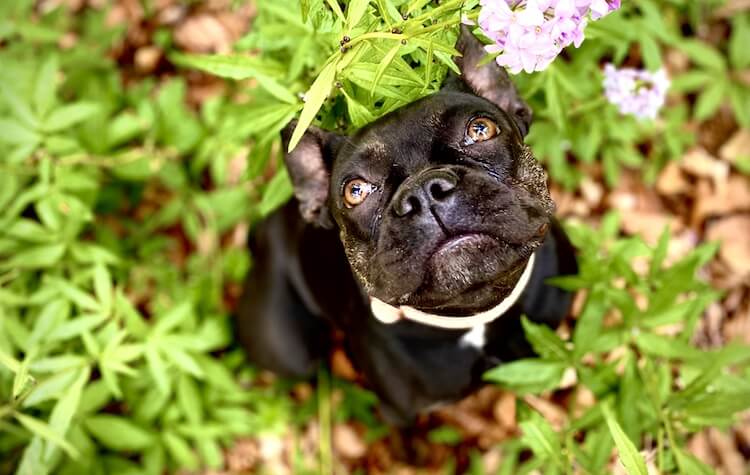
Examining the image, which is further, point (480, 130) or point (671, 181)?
point (671, 181)

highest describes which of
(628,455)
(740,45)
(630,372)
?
(628,455)

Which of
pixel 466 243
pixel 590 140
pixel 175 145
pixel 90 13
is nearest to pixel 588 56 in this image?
pixel 590 140

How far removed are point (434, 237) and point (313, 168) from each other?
850 millimetres

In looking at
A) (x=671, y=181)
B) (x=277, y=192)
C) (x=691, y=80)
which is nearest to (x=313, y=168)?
(x=277, y=192)

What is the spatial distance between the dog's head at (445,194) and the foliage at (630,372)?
550 mm

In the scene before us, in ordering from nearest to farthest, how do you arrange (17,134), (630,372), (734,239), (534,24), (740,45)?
(534,24)
(630,372)
(17,134)
(740,45)
(734,239)

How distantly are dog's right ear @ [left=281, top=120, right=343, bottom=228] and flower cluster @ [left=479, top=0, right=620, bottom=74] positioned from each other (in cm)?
98

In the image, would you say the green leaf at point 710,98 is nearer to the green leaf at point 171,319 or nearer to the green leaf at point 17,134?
the green leaf at point 171,319

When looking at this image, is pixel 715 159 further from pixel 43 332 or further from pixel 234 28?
pixel 43 332

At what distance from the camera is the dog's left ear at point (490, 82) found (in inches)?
106

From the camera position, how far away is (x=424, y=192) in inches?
91.0

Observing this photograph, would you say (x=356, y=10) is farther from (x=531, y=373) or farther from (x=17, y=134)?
(x=17, y=134)

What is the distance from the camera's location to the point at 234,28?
18.2ft

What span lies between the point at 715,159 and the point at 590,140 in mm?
1392
